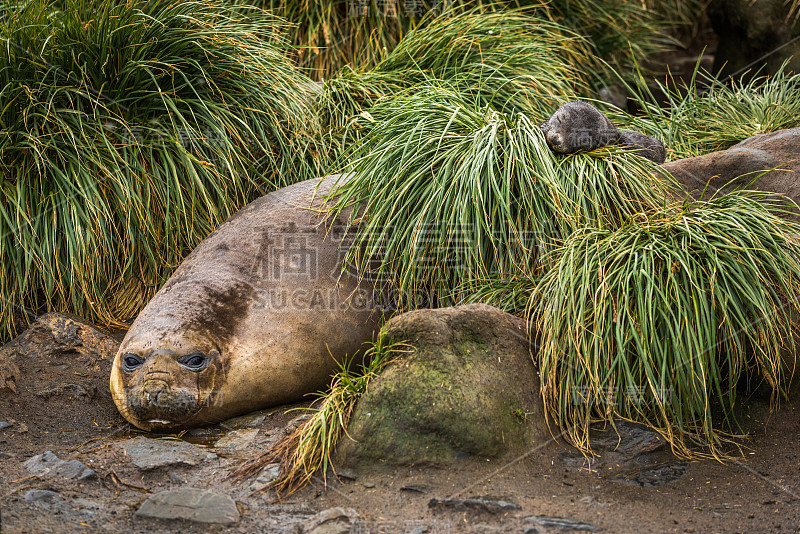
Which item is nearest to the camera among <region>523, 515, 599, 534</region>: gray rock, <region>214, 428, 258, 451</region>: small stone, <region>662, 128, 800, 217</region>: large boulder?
<region>523, 515, 599, 534</region>: gray rock

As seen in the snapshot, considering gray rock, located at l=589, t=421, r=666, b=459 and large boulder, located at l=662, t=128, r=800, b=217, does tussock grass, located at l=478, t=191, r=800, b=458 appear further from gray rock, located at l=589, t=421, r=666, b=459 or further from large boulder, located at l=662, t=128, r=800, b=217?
large boulder, located at l=662, t=128, r=800, b=217

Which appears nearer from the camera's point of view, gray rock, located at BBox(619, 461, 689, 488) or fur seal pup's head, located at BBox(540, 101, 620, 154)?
gray rock, located at BBox(619, 461, 689, 488)

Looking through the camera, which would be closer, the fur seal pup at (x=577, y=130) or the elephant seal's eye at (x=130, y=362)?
the elephant seal's eye at (x=130, y=362)

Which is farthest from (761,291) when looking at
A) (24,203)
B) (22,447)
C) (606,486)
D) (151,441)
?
(24,203)

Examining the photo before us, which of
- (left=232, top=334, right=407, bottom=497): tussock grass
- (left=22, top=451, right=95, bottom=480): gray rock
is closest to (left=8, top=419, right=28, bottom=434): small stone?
(left=22, top=451, right=95, bottom=480): gray rock

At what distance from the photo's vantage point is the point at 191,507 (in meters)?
2.53

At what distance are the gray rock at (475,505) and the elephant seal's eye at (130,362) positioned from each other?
1484 mm

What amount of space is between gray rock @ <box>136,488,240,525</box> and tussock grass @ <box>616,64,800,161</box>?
3.40 meters

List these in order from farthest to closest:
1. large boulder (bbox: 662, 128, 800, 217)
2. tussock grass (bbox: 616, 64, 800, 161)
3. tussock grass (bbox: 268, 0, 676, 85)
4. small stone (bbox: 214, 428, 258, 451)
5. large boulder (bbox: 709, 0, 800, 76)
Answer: large boulder (bbox: 709, 0, 800, 76) → tussock grass (bbox: 268, 0, 676, 85) → tussock grass (bbox: 616, 64, 800, 161) → large boulder (bbox: 662, 128, 800, 217) → small stone (bbox: 214, 428, 258, 451)

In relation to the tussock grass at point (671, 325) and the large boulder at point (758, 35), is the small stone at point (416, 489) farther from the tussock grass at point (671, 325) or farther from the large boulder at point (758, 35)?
the large boulder at point (758, 35)

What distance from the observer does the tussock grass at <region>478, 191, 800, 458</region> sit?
9.31 feet

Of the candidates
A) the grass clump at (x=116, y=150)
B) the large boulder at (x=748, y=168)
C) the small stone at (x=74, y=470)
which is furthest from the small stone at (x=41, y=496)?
the large boulder at (x=748, y=168)

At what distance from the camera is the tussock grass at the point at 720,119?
4.71m

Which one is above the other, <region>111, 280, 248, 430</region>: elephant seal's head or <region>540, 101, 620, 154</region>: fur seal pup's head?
<region>540, 101, 620, 154</region>: fur seal pup's head
